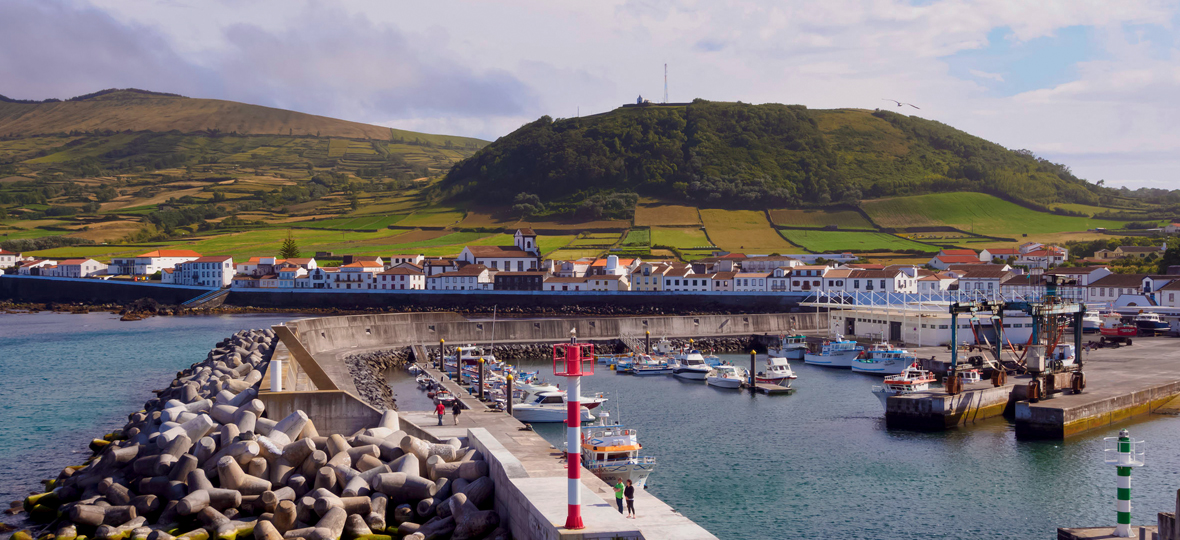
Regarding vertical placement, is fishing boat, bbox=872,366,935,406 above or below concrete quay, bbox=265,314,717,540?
below

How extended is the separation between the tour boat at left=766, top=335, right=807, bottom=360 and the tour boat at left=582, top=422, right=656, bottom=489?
29755 mm

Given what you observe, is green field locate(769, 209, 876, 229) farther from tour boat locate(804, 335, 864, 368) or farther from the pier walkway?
the pier walkway

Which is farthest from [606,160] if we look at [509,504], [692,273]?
[509,504]

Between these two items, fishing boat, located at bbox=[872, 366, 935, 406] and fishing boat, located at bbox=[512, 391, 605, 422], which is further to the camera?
fishing boat, located at bbox=[872, 366, 935, 406]

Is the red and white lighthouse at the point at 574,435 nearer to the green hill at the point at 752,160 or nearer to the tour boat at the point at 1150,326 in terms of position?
the tour boat at the point at 1150,326

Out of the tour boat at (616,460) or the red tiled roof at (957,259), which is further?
the red tiled roof at (957,259)

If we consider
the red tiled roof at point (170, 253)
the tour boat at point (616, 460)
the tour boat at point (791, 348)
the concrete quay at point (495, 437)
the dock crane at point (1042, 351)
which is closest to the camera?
the concrete quay at point (495, 437)

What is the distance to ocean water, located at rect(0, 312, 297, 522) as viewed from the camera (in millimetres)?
24016

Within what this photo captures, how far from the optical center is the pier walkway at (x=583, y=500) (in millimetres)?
12055

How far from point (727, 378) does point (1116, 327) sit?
3152 cm

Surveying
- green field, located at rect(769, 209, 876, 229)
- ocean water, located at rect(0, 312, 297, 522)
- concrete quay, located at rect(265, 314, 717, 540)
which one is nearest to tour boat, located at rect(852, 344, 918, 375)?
concrete quay, located at rect(265, 314, 717, 540)

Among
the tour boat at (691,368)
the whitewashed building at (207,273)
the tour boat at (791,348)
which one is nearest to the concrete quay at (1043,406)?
the tour boat at (691,368)

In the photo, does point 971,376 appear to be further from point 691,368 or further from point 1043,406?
point 691,368

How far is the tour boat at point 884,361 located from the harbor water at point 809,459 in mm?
3085
